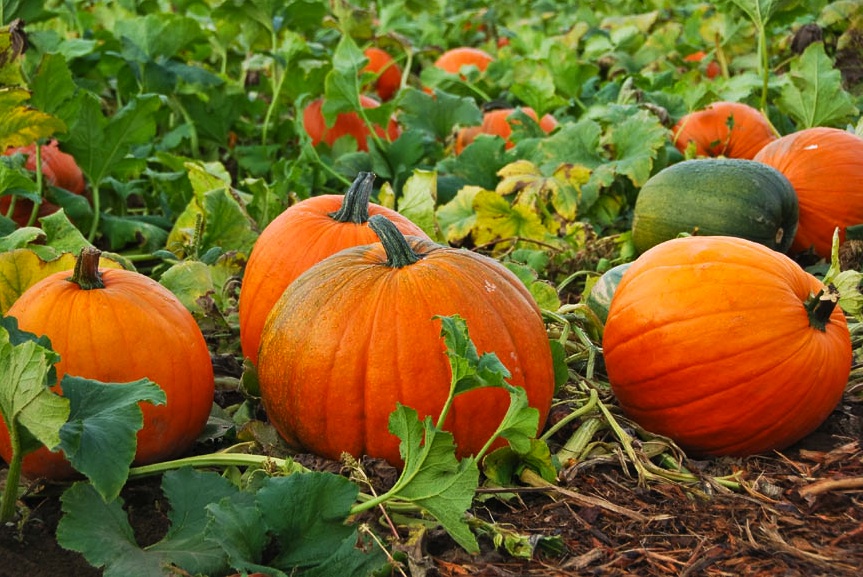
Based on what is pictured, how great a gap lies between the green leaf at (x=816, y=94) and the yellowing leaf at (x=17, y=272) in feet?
11.5

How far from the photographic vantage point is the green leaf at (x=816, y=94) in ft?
15.5

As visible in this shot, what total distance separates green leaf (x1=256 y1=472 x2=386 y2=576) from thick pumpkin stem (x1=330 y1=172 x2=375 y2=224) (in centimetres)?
115

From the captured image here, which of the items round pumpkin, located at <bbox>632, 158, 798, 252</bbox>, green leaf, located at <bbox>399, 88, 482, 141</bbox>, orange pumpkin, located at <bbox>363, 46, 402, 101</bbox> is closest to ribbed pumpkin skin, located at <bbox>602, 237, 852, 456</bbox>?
round pumpkin, located at <bbox>632, 158, 798, 252</bbox>

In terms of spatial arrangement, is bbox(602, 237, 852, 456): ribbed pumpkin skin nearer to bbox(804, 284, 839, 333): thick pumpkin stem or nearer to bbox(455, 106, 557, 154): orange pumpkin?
bbox(804, 284, 839, 333): thick pumpkin stem

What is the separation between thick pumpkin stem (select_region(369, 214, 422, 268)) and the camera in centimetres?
253

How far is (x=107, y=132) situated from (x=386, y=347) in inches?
80.6

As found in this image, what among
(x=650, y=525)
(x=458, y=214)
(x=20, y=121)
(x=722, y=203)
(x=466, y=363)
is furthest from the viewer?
(x=458, y=214)

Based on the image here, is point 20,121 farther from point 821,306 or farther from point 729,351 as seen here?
point 821,306

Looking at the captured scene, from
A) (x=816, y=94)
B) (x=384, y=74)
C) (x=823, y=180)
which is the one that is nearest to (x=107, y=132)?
(x=823, y=180)

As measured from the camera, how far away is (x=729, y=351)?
2568 mm

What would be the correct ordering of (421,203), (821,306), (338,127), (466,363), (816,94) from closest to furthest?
(466,363) → (821,306) → (421,203) → (816,94) → (338,127)

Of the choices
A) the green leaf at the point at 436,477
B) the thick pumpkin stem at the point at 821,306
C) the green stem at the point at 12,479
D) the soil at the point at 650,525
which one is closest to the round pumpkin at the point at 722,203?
the thick pumpkin stem at the point at 821,306

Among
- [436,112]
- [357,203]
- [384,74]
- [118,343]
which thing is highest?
[357,203]

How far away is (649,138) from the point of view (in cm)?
429
